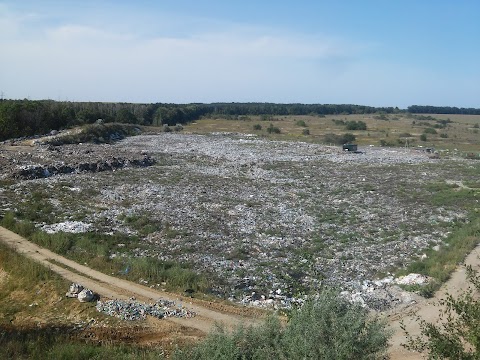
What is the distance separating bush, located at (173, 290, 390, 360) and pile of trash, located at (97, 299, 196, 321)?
13.7ft

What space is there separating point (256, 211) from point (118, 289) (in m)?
11.7

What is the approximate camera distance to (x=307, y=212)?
2453 centimetres

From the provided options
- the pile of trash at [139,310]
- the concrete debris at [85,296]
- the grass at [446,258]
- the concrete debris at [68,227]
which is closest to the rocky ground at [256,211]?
the concrete debris at [68,227]

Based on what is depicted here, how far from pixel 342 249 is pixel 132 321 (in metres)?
10.00

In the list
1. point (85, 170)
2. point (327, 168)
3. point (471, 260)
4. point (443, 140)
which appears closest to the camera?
point (471, 260)

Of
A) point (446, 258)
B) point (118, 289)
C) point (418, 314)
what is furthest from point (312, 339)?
point (446, 258)

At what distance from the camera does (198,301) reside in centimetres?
1338

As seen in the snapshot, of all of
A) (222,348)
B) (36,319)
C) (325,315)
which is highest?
(325,315)

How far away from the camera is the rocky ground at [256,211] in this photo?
52.5 feet

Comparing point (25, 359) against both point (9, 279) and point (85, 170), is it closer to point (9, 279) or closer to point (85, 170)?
point (9, 279)

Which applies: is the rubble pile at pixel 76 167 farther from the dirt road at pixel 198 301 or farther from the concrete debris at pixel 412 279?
the concrete debris at pixel 412 279

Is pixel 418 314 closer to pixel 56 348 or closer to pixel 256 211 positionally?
pixel 56 348

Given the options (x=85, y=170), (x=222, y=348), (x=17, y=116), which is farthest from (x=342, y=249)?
(x=17, y=116)

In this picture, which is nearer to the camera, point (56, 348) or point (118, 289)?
point (56, 348)
